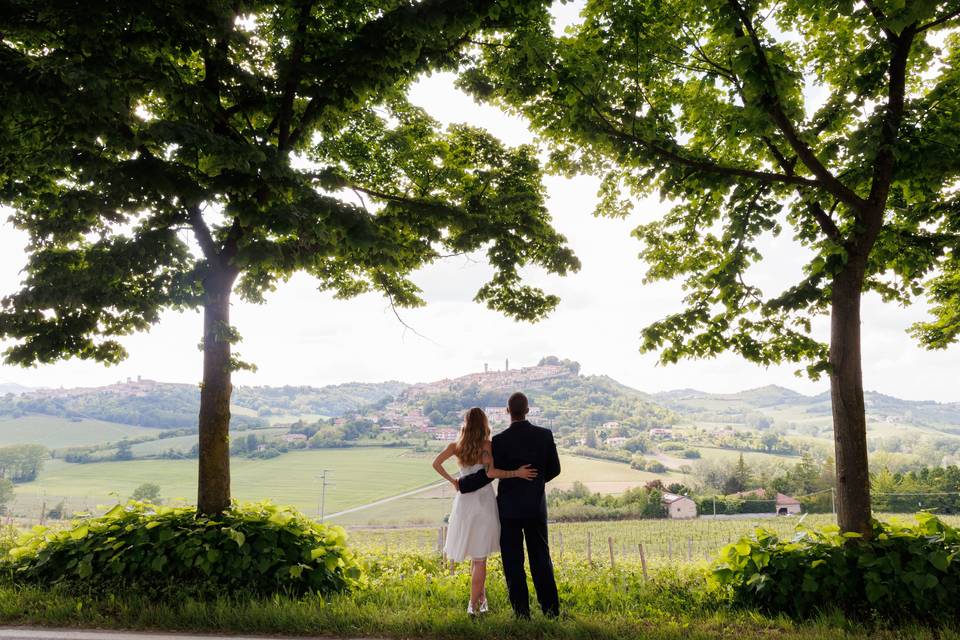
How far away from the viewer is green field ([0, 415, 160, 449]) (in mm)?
153375

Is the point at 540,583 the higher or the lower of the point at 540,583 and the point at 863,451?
the lower

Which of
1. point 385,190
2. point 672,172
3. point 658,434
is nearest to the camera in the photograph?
point 672,172

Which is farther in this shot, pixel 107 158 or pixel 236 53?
pixel 236 53

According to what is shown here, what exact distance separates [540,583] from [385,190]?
742 centimetres

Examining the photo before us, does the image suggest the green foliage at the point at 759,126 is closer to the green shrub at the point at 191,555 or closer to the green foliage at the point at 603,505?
the green shrub at the point at 191,555

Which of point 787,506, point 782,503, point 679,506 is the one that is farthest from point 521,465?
point 782,503

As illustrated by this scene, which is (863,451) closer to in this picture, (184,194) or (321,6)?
(184,194)

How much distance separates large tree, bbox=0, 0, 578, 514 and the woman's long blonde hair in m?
2.20

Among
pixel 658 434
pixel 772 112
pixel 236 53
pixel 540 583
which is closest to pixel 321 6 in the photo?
pixel 236 53

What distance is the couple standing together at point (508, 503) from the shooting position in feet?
17.6

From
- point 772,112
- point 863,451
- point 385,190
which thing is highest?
point 385,190

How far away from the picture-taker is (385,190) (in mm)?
10344

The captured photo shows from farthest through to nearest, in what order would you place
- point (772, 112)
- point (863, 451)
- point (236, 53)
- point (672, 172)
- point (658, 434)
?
1. point (658, 434)
2. point (236, 53)
3. point (672, 172)
4. point (863, 451)
5. point (772, 112)

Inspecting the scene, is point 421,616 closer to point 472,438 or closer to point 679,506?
point 472,438
